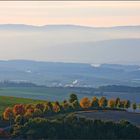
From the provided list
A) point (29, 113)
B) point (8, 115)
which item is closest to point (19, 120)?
point (29, 113)

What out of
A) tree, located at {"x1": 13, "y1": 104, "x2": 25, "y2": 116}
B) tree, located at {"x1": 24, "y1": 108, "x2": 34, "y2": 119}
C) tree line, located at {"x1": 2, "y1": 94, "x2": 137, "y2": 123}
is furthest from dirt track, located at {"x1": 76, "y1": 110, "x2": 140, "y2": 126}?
tree, located at {"x1": 13, "y1": 104, "x2": 25, "y2": 116}

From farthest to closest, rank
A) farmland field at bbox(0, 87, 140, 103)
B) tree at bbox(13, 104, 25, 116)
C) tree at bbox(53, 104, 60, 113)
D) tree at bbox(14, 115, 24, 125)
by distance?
farmland field at bbox(0, 87, 140, 103) < tree at bbox(53, 104, 60, 113) < tree at bbox(13, 104, 25, 116) < tree at bbox(14, 115, 24, 125)

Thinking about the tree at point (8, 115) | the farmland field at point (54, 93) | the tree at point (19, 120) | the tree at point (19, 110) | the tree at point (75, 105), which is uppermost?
the farmland field at point (54, 93)

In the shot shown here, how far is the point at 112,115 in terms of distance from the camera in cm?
8062

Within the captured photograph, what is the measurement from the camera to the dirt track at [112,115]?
7725 centimetres

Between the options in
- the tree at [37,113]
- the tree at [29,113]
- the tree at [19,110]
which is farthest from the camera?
the tree at [19,110]

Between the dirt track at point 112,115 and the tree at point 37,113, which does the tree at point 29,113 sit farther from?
the dirt track at point 112,115

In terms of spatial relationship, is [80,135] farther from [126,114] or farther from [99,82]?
[99,82]

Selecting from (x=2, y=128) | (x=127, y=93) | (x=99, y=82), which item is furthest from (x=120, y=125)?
(x=99, y=82)

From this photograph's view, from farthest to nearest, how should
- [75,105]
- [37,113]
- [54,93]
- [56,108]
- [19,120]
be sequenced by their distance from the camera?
[54,93] → [75,105] → [56,108] → [37,113] → [19,120]

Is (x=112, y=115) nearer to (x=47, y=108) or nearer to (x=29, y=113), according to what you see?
(x=47, y=108)

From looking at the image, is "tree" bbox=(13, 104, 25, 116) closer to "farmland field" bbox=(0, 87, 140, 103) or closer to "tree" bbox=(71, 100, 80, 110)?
"tree" bbox=(71, 100, 80, 110)

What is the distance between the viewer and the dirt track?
77250 millimetres

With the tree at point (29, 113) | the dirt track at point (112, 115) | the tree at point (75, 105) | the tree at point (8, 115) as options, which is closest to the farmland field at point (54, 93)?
the tree at point (75, 105)
